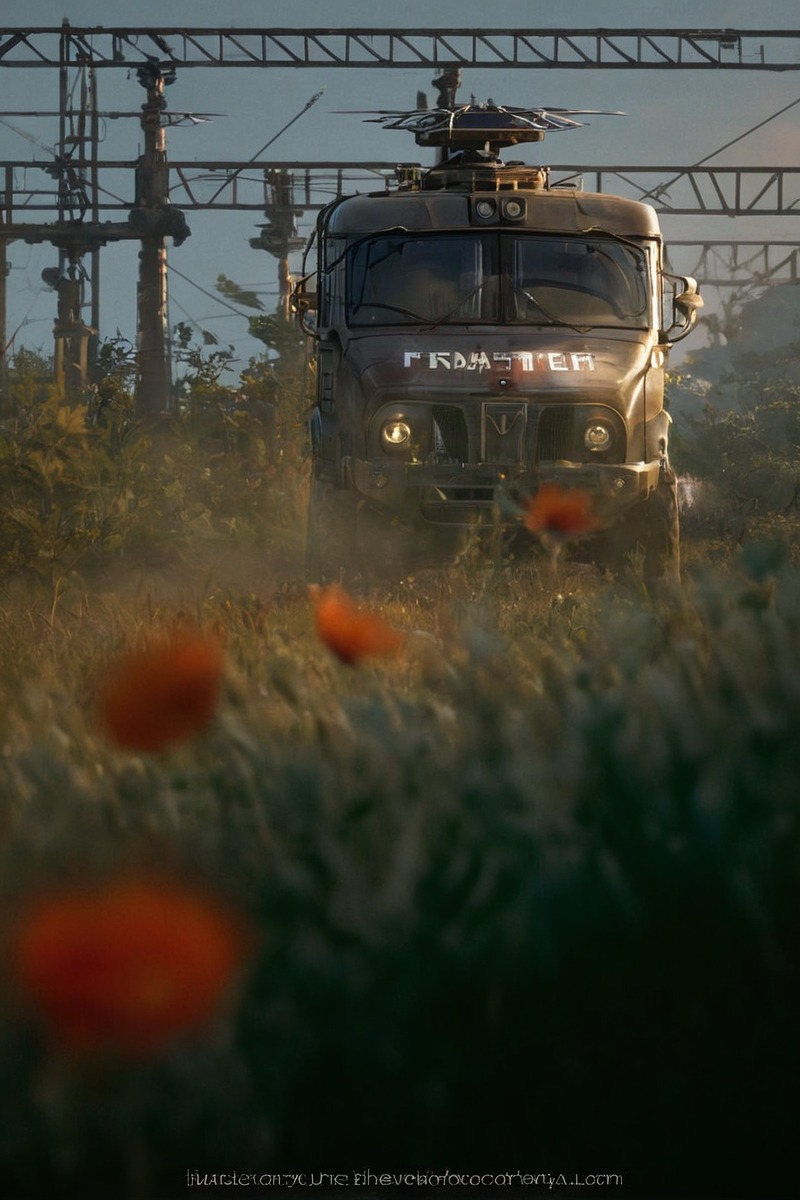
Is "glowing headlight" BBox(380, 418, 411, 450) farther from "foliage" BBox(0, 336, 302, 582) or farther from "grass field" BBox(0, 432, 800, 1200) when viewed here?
"grass field" BBox(0, 432, 800, 1200)

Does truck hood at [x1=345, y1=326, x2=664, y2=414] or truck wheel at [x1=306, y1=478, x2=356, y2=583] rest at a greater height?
truck hood at [x1=345, y1=326, x2=664, y2=414]

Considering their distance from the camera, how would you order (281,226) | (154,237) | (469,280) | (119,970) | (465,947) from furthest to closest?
(281,226) < (154,237) < (469,280) < (465,947) < (119,970)

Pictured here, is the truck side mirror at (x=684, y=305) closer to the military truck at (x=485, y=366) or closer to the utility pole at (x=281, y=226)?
the military truck at (x=485, y=366)

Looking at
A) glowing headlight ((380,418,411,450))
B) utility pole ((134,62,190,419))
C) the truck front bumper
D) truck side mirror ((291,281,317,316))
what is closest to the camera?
the truck front bumper

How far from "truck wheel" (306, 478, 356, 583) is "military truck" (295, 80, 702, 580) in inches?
0.4

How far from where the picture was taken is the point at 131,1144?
1.43 metres

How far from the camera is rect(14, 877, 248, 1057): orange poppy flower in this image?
140 cm

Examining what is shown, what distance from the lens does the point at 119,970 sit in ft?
4.56

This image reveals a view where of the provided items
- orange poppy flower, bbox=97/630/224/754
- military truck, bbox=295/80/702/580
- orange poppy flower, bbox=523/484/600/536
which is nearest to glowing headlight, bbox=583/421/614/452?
military truck, bbox=295/80/702/580

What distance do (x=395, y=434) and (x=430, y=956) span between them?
23.6 feet

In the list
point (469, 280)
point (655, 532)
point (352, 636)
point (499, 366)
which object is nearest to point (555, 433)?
point (499, 366)

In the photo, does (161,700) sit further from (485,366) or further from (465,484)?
(485,366)

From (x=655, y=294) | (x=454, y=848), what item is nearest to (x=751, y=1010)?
(x=454, y=848)

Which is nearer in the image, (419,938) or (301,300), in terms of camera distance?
(419,938)
